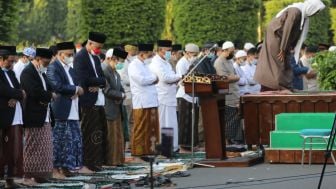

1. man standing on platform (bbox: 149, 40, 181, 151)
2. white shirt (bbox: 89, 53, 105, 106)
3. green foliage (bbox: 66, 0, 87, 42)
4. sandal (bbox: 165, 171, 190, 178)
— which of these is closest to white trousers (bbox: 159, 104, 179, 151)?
man standing on platform (bbox: 149, 40, 181, 151)

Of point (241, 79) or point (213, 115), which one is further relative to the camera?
point (241, 79)

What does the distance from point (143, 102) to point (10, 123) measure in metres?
3.86

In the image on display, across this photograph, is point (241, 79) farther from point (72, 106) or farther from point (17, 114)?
point (17, 114)

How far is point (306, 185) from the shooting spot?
1230 cm

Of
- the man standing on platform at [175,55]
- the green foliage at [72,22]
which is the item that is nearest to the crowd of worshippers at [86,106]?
the man standing on platform at [175,55]

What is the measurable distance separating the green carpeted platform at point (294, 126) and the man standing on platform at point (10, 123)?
411cm

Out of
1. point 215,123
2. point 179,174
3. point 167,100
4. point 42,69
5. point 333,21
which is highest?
point 333,21

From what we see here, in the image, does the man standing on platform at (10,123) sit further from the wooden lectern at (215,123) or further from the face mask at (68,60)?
the wooden lectern at (215,123)

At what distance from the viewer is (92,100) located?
576 inches

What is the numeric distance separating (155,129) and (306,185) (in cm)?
473

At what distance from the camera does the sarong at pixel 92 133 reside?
48.3ft

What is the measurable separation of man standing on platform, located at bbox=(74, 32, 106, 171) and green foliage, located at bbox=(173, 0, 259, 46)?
645 inches

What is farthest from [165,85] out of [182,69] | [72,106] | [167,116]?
[72,106]

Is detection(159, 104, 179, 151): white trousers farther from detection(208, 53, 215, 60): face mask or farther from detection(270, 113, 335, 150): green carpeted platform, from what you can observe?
detection(270, 113, 335, 150): green carpeted platform
